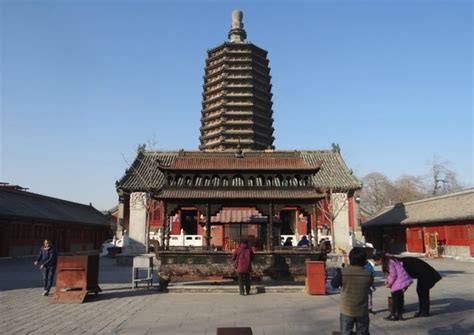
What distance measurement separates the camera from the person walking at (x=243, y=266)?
11.6 m

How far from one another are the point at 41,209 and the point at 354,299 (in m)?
33.3

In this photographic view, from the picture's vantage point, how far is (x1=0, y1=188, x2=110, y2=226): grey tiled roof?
A: 2734 cm

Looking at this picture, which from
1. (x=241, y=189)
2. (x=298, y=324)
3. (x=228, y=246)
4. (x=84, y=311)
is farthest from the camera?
(x=228, y=246)

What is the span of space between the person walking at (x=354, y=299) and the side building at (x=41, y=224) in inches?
988

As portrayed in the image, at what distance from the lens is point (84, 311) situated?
360 inches

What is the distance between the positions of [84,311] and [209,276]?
5199 mm

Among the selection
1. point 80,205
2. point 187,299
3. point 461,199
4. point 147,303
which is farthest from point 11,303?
point 80,205

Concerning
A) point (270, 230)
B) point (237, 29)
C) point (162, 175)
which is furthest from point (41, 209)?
point (237, 29)

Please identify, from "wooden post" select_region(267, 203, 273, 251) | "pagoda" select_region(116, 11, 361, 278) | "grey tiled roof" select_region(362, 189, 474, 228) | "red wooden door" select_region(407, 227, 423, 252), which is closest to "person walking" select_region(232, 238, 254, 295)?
"pagoda" select_region(116, 11, 361, 278)

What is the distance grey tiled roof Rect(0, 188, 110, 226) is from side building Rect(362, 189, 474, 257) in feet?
80.9

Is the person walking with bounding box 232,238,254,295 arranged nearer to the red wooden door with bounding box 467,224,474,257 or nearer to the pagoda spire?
the red wooden door with bounding box 467,224,474,257

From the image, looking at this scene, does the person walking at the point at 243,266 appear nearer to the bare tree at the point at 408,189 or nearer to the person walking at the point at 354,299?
the person walking at the point at 354,299

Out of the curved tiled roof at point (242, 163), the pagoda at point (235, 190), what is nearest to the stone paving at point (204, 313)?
the pagoda at point (235, 190)

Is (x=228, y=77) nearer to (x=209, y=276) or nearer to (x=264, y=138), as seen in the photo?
(x=264, y=138)
